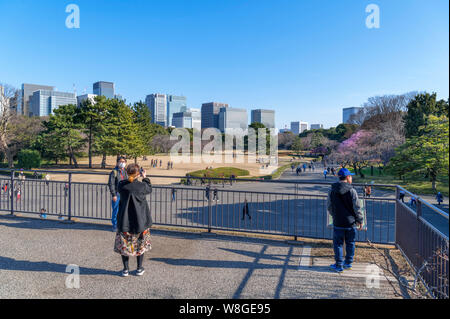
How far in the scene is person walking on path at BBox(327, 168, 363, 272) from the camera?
454 cm

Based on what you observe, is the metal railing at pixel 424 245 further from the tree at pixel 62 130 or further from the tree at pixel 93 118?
the tree at pixel 62 130

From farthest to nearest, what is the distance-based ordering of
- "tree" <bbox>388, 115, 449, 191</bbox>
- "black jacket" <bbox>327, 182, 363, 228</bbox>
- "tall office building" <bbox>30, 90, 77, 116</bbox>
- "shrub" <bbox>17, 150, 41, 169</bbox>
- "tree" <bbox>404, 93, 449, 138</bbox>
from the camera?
A: "tall office building" <bbox>30, 90, 77, 116</bbox> < "shrub" <bbox>17, 150, 41, 169</bbox> < "tree" <bbox>404, 93, 449, 138</bbox> < "black jacket" <bbox>327, 182, 363, 228</bbox> < "tree" <bbox>388, 115, 449, 191</bbox>

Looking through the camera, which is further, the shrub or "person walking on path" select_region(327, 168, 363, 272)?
the shrub

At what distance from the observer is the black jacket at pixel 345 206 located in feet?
14.9

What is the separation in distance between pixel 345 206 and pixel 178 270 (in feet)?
9.06

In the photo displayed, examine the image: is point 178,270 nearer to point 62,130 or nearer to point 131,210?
point 131,210

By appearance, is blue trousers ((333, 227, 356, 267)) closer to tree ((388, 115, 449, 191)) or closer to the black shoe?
tree ((388, 115, 449, 191))

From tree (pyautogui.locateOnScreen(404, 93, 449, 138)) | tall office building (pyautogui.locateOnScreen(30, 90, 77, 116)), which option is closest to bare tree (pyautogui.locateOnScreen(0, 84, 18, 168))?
tree (pyautogui.locateOnScreen(404, 93, 449, 138))

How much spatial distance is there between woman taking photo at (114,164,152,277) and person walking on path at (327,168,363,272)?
113 inches

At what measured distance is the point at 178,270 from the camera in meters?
4.57

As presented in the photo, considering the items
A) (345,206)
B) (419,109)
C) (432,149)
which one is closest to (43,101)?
→ (419,109)
